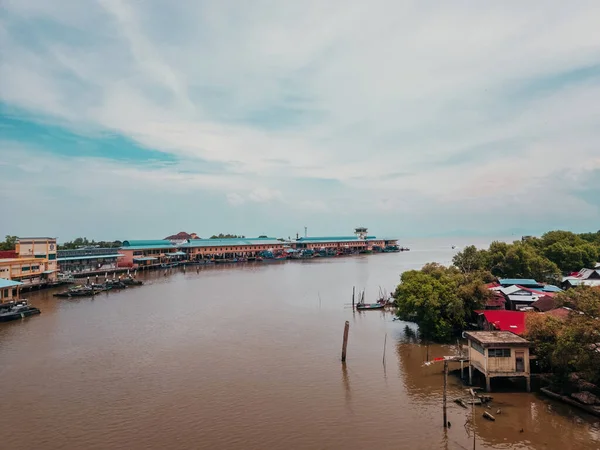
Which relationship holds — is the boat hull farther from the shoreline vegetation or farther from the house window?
A: the house window

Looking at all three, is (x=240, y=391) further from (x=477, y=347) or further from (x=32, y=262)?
(x=32, y=262)

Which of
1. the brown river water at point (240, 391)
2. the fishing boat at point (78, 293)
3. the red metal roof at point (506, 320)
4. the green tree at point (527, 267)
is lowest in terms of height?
the brown river water at point (240, 391)

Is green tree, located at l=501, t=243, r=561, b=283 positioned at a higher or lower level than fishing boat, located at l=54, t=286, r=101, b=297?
higher

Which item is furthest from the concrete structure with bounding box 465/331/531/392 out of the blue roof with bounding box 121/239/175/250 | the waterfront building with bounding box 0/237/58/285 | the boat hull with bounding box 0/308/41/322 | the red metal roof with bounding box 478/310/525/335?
the blue roof with bounding box 121/239/175/250

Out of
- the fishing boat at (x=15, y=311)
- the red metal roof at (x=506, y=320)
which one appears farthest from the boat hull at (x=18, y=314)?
the red metal roof at (x=506, y=320)

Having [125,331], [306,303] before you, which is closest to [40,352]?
[125,331]

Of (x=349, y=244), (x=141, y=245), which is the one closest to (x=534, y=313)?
(x=141, y=245)

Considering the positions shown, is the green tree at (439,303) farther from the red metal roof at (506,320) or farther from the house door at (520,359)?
the house door at (520,359)
